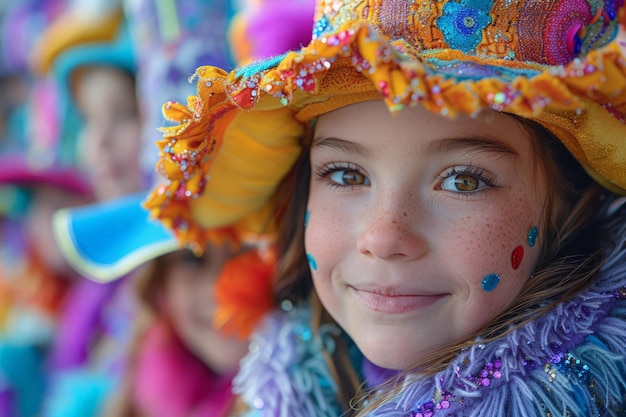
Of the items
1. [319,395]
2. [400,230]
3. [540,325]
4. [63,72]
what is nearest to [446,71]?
[400,230]

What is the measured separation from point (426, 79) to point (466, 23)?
20 cm

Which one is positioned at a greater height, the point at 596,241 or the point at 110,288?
the point at 596,241

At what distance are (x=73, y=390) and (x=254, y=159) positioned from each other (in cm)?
123

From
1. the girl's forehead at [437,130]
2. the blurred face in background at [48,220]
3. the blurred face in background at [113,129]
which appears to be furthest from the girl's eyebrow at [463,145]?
the blurred face in background at [48,220]

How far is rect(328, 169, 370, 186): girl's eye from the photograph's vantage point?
1.05 m

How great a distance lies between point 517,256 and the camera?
38.2 inches

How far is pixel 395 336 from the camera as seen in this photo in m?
1.01

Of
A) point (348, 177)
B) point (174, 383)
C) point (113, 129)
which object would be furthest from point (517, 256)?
point (113, 129)

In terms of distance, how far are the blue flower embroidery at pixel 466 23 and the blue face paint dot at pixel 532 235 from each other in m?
0.26

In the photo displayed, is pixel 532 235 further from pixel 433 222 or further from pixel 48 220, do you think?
pixel 48 220

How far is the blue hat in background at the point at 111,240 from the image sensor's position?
154cm

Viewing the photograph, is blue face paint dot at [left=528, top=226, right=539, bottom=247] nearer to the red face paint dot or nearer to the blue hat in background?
the red face paint dot

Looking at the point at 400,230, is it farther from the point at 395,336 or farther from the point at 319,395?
the point at 319,395

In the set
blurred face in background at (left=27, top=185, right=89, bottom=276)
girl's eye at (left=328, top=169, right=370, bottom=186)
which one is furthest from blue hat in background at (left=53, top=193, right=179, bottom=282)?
blurred face in background at (left=27, top=185, right=89, bottom=276)
